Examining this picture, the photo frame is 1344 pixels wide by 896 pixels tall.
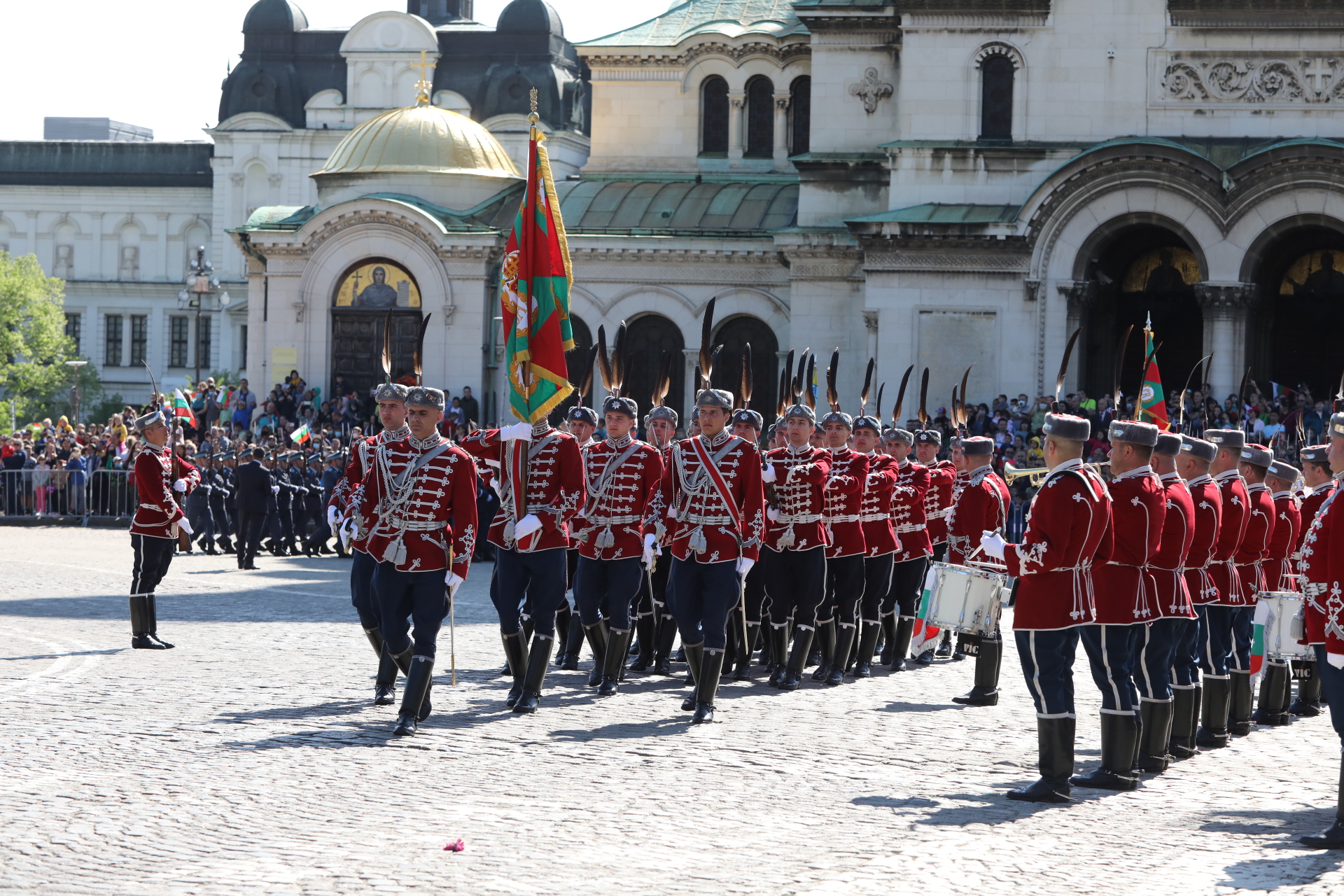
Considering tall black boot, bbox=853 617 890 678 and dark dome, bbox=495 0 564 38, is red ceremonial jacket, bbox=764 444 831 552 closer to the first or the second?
tall black boot, bbox=853 617 890 678

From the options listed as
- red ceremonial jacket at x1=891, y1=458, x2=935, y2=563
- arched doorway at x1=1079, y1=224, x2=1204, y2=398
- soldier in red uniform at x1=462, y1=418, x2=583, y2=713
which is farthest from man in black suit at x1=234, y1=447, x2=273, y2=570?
arched doorway at x1=1079, y1=224, x2=1204, y2=398

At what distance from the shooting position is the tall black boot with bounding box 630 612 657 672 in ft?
47.2

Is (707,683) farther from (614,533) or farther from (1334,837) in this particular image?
(1334,837)

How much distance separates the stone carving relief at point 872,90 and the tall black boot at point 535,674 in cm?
2782

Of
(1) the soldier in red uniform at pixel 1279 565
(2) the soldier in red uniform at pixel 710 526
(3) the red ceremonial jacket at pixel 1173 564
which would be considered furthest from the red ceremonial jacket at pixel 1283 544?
(2) the soldier in red uniform at pixel 710 526

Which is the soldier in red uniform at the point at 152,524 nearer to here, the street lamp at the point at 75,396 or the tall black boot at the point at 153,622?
the tall black boot at the point at 153,622

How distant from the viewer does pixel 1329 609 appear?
346 inches

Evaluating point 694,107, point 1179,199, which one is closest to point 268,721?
point 1179,199

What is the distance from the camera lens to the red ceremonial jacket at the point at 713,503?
1202 cm

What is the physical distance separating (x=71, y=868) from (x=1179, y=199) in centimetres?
2864

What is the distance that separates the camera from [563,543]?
39.7 feet

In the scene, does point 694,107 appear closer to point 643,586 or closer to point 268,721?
point 643,586

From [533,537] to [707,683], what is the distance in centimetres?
147

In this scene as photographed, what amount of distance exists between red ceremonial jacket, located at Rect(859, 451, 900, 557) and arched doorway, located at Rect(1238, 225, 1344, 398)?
2258cm
